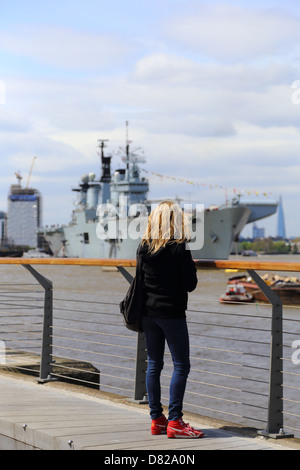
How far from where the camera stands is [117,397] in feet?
17.6

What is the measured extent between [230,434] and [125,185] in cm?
6809

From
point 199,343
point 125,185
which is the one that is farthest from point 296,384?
point 125,185

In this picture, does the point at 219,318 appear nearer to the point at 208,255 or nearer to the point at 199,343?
the point at 199,343

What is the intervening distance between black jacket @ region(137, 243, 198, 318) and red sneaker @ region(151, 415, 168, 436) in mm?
666

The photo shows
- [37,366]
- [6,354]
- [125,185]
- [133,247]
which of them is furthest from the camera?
[125,185]

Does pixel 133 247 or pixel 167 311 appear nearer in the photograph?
pixel 167 311

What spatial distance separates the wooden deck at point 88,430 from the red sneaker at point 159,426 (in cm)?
6

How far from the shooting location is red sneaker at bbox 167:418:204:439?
4129 millimetres

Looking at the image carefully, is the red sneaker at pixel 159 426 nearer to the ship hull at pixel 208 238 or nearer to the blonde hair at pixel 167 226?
the blonde hair at pixel 167 226

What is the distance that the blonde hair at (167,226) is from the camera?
4.01 meters

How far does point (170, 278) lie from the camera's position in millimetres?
4031

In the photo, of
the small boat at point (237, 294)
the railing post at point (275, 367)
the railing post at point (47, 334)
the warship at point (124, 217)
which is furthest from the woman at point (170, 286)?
the warship at point (124, 217)

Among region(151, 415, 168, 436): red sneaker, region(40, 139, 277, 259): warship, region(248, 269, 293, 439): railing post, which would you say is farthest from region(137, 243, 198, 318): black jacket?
region(40, 139, 277, 259): warship

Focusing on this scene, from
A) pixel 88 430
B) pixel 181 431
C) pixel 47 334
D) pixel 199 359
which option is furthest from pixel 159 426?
pixel 47 334
